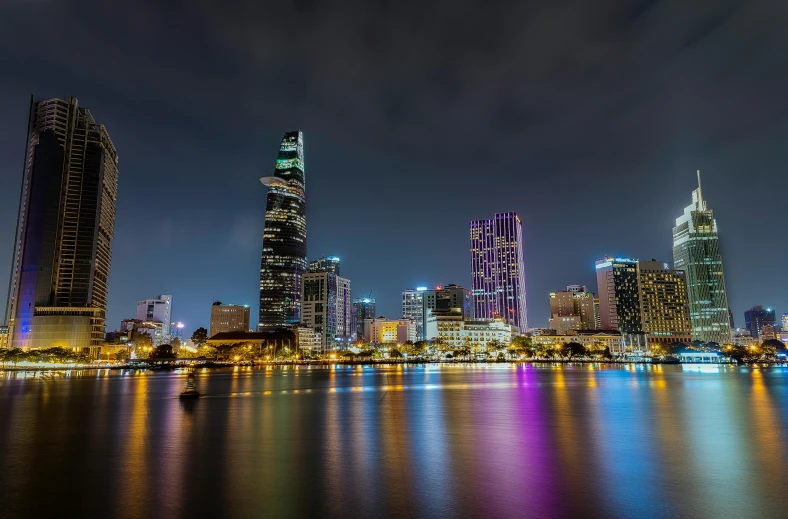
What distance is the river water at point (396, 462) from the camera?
54.3ft

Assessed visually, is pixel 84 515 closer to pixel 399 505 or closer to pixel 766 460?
pixel 399 505

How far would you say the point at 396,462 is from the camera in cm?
2308

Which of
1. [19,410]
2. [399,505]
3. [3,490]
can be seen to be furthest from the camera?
[19,410]

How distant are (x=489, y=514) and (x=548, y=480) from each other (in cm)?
542

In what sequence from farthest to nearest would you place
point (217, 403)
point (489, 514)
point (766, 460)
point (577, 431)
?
point (217, 403) < point (577, 431) < point (766, 460) < point (489, 514)

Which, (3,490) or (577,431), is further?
(577,431)

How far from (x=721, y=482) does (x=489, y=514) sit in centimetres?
1061

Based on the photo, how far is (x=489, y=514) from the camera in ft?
50.2

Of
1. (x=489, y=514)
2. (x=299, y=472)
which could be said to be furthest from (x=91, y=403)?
(x=489, y=514)

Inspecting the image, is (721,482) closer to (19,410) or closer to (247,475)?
(247,475)

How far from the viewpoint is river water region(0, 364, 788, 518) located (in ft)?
54.3

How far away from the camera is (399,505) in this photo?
54.0ft

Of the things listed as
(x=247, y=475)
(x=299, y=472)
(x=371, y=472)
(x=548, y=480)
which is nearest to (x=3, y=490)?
(x=247, y=475)

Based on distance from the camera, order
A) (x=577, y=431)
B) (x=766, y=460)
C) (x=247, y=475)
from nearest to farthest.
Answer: (x=247, y=475), (x=766, y=460), (x=577, y=431)
